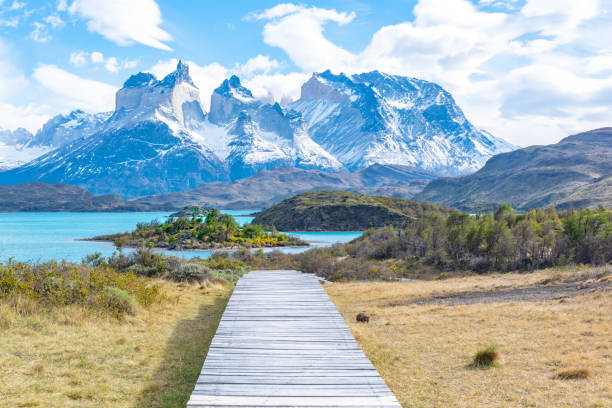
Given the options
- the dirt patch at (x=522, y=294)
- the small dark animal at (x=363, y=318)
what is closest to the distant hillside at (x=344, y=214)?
the dirt patch at (x=522, y=294)

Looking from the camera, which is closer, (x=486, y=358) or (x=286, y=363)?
(x=286, y=363)

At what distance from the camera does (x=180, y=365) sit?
989 cm

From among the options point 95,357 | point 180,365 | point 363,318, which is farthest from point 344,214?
point 95,357

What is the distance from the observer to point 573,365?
9398 millimetres

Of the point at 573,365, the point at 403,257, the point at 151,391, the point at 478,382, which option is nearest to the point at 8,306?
the point at 151,391

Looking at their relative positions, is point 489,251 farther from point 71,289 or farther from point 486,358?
point 71,289

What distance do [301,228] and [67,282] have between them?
98745mm

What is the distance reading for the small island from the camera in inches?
2501

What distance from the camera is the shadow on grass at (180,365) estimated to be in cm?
802

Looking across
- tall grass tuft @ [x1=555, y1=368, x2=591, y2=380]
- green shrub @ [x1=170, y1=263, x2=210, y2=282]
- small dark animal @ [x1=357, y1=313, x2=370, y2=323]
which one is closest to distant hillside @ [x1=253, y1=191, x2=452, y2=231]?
green shrub @ [x1=170, y1=263, x2=210, y2=282]

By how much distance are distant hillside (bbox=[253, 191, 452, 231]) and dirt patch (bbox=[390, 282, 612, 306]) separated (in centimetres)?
8425

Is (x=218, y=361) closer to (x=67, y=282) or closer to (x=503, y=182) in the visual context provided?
(x=67, y=282)

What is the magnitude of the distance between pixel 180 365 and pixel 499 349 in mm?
7476

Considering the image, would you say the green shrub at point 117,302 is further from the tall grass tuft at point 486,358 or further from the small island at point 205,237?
the small island at point 205,237
